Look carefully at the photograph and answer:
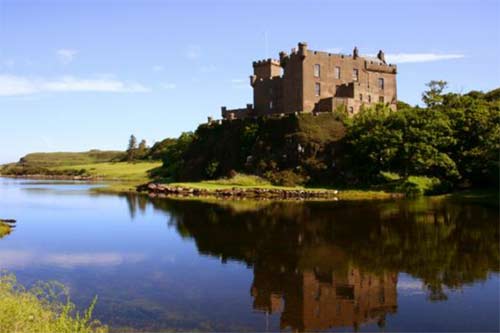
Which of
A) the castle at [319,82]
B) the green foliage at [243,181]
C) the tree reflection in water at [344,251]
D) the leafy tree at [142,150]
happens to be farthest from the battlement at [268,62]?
the leafy tree at [142,150]

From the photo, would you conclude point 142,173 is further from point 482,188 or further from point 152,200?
point 482,188

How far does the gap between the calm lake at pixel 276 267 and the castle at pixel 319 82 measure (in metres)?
35.0

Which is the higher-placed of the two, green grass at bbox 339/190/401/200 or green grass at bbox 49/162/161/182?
green grass at bbox 49/162/161/182

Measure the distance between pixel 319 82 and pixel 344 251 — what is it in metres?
52.3

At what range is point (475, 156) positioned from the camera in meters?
58.4

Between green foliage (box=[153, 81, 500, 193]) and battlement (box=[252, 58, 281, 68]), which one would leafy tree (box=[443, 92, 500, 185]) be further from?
battlement (box=[252, 58, 281, 68])

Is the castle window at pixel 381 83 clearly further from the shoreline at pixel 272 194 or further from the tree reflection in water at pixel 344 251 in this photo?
the tree reflection in water at pixel 344 251

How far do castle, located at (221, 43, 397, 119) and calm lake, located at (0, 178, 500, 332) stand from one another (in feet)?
115

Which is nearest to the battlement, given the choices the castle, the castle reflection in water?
the castle

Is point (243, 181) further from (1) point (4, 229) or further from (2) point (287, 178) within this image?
(1) point (4, 229)

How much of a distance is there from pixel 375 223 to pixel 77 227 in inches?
817

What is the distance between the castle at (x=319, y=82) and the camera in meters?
74.2

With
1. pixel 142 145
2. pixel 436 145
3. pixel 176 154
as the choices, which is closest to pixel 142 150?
pixel 142 145

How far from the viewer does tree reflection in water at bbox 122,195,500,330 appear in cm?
1723
